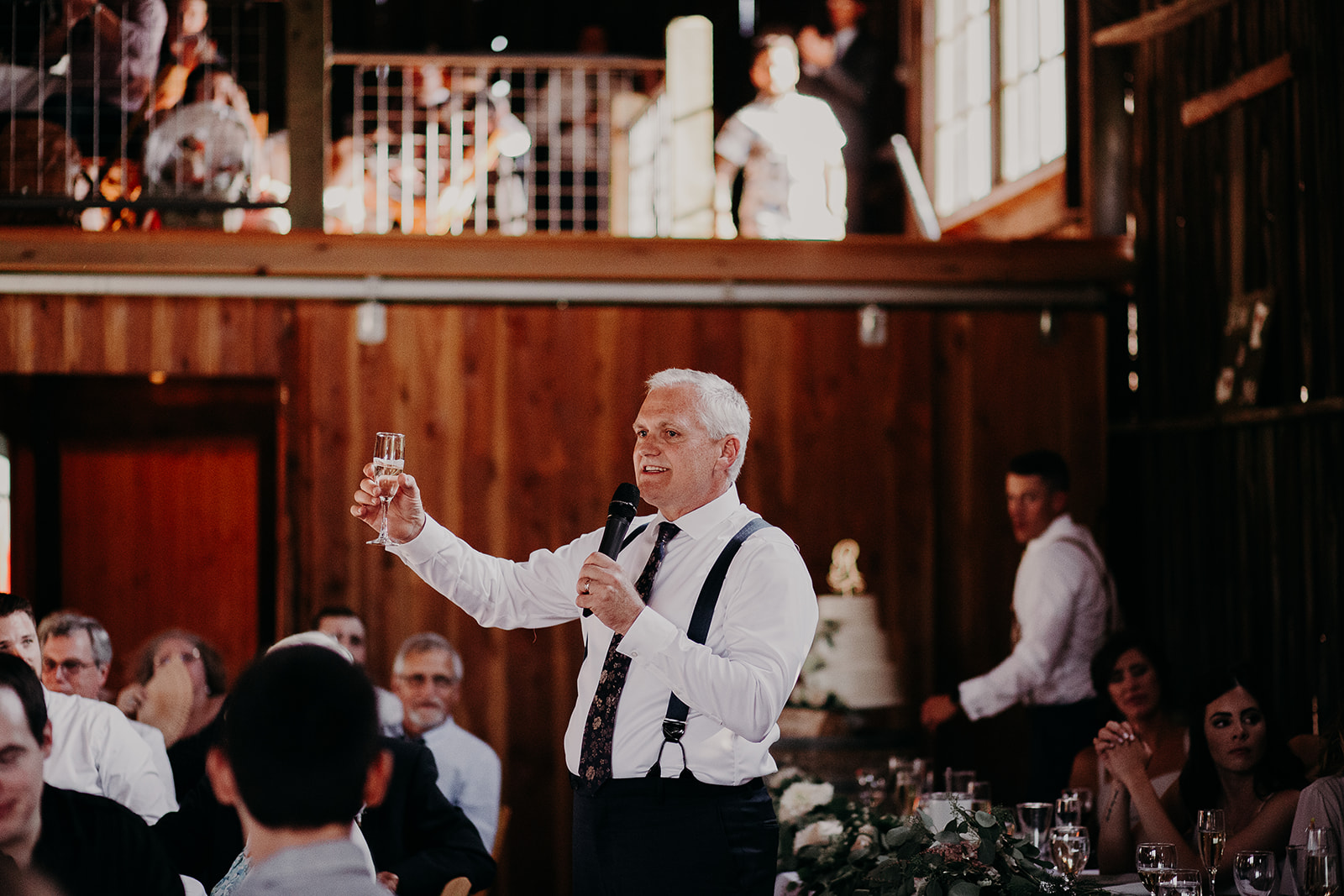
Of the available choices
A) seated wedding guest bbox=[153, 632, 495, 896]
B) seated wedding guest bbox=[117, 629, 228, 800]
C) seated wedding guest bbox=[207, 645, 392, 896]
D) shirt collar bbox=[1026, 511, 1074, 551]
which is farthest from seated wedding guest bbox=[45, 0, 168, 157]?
seated wedding guest bbox=[207, 645, 392, 896]

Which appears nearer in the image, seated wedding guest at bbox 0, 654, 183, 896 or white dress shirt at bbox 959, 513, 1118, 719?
seated wedding guest at bbox 0, 654, 183, 896

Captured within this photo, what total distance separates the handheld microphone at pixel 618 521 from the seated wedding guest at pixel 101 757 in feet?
4.96

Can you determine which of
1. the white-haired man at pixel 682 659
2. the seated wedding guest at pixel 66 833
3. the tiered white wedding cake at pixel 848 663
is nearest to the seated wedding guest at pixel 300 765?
the seated wedding guest at pixel 66 833

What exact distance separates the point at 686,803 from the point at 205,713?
2.42 meters

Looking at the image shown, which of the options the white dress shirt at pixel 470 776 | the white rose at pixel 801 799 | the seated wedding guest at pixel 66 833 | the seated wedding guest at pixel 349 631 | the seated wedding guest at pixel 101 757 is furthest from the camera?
the seated wedding guest at pixel 349 631

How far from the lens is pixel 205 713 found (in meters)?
4.53

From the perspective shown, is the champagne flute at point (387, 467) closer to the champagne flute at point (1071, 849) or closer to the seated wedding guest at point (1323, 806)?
the champagne flute at point (1071, 849)

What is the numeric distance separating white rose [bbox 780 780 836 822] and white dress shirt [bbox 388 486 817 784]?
90 centimetres

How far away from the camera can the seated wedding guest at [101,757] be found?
11.6 ft

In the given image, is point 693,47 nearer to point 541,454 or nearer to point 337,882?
point 541,454

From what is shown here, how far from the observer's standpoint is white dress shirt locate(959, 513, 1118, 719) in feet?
16.5

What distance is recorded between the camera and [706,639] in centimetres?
269

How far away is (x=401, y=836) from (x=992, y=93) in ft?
16.9

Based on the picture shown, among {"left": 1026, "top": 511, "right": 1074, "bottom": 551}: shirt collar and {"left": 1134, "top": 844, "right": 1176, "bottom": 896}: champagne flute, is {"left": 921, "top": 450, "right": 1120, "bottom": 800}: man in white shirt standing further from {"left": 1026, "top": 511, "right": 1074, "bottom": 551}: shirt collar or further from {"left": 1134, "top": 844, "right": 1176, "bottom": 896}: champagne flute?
{"left": 1134, "top": 844, "right": 1176, "bottom": 896}: champagne flute
